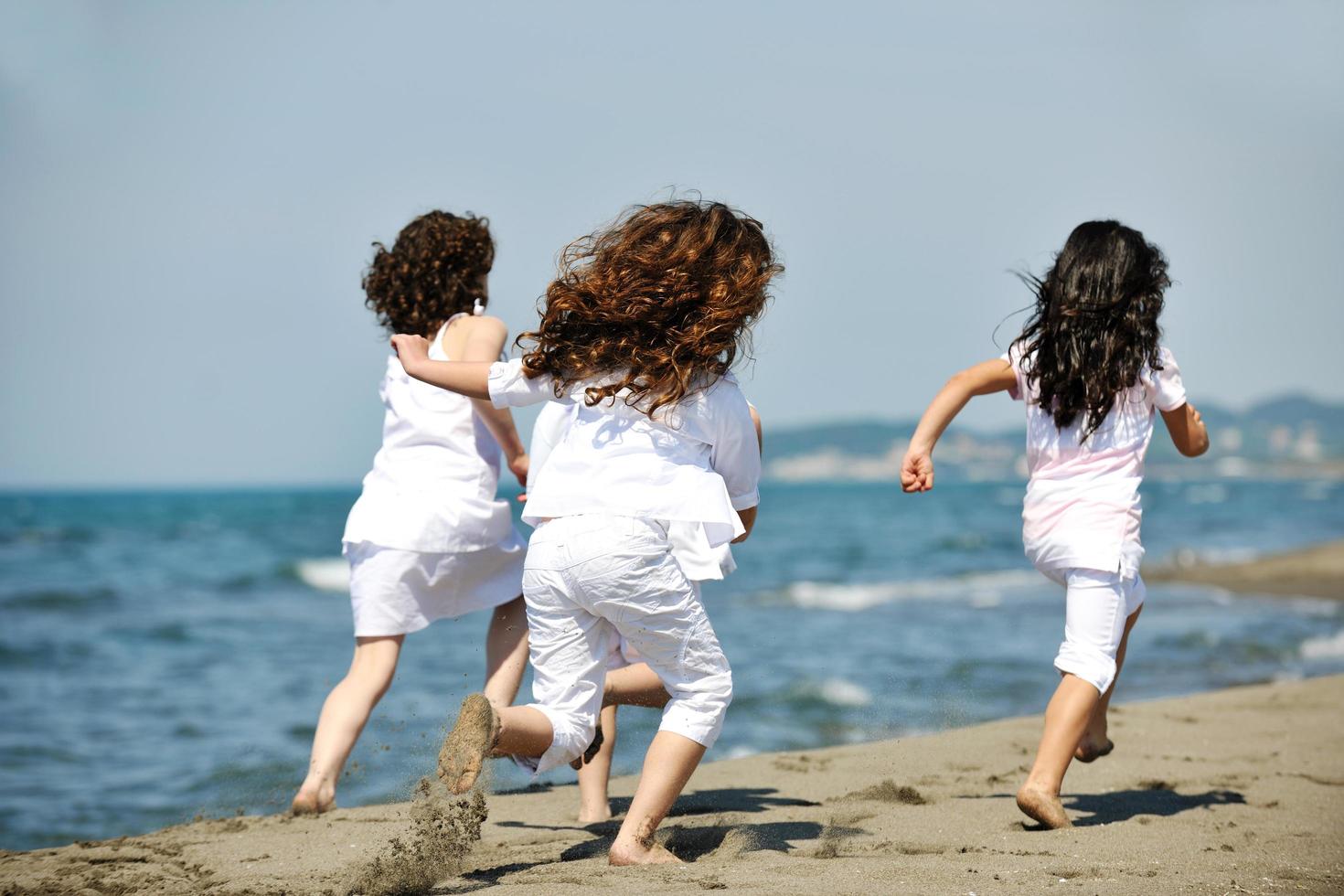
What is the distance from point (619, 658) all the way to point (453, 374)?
101 centimetres

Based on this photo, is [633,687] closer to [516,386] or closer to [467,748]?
[467,748]

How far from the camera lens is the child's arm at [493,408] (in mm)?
3930

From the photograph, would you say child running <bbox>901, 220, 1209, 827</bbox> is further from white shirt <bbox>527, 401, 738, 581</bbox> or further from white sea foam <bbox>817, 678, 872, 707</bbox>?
white sea foam <bbox>817, 678, 872, 707</bbox>

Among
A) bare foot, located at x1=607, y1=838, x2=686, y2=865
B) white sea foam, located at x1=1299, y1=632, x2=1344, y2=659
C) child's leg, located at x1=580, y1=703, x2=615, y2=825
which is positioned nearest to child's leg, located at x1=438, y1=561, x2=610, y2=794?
bare foot, located at x1=607, y1=838, x2=686, y2=865

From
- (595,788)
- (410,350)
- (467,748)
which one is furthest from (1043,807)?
(410,350)

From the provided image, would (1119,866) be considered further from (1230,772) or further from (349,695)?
(349,695)

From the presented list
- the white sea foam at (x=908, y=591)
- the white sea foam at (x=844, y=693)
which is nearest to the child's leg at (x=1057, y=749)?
the white sea foam at (x=844, y=693)

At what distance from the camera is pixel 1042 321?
3811mm

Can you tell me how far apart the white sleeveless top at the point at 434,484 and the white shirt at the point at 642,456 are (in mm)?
984

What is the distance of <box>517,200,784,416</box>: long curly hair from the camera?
2992 millimetres

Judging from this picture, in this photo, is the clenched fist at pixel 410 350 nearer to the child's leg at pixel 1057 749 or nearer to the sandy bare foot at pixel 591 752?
the sandy bare foot at pixel 591 752

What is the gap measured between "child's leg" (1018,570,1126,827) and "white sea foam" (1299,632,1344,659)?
672cm

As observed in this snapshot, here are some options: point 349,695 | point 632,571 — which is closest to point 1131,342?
point 632,571

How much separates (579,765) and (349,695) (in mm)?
877
